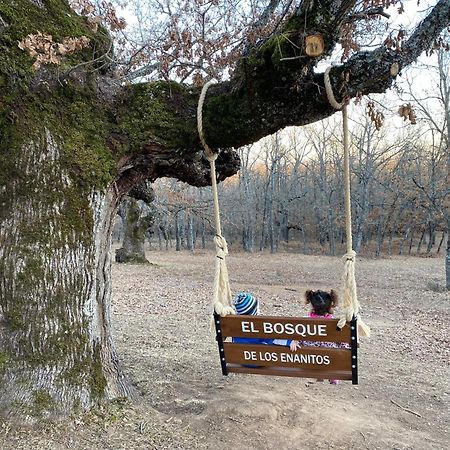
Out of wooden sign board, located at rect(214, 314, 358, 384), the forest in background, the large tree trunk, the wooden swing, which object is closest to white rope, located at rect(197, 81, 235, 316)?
the wooden swing

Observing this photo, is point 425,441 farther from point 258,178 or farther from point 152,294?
point 258,178

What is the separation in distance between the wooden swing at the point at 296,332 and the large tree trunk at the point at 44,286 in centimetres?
104

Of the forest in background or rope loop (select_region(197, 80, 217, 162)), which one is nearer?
rope loop (select_region(197, 80, 217, 162))

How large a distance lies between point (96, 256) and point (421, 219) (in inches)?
1386

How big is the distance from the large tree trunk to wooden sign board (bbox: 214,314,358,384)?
1.08m

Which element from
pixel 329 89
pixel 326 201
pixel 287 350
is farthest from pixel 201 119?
pixel 326 201

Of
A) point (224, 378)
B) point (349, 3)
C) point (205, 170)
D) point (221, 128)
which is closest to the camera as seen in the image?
point (349, 3)

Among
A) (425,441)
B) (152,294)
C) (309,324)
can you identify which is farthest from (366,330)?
(152,294)

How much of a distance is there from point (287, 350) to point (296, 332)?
23cm

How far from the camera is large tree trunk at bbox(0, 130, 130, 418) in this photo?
128 inches

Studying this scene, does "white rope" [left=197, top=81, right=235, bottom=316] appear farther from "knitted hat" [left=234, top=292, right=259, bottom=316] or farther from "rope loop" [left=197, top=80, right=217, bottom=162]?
"knitted hat" [left=234, top=292, right=259, bottom=316]

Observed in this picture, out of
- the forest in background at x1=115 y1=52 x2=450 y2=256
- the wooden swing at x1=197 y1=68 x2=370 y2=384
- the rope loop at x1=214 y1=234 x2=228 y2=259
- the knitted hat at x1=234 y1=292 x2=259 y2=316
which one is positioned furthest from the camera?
the forest in background at x1=115 y1=52 x2=450 y2=256

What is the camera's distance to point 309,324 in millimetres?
3100

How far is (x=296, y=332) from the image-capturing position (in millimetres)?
3135
